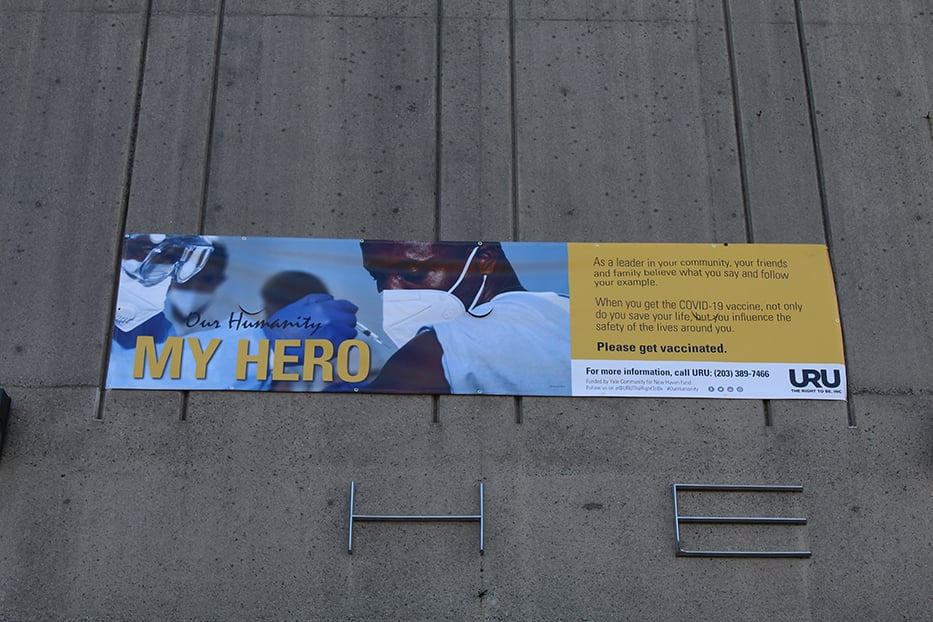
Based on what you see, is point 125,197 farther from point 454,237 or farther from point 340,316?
point 454,237

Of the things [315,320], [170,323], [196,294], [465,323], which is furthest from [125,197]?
[465,323]

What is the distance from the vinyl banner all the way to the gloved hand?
1 centimetres

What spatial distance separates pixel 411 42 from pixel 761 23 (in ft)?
10.1

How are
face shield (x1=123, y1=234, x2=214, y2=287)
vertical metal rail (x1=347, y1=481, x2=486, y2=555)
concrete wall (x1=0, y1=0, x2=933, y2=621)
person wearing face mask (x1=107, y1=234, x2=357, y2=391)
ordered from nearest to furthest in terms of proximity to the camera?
concrete wall (x1=0, y1=0, x2=933, y2=621) → vertical metal rail (x1=347, y1=481, x2=486, y2=555) → person wearing face mask (x1=107, y1=234, x2=357, y2=391) → face shield (x1=123, y1=234, x2=214, y2=287)

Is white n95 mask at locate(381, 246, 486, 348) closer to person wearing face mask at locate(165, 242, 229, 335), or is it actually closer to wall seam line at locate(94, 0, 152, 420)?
person wearing face mask at locate(165, 242, 229, 335)

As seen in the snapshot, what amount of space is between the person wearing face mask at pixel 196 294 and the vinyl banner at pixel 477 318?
0.01m

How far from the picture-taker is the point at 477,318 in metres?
9.12

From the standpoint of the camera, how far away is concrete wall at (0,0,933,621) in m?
8.31

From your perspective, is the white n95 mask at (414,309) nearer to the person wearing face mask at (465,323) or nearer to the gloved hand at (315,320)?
the person wearing face mask at (465,323)

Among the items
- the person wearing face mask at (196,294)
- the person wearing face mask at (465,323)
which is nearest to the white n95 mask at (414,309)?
the person wearing face mask at (465,323)

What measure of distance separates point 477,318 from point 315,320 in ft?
4.13

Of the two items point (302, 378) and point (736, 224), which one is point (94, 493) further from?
point (736, 224)

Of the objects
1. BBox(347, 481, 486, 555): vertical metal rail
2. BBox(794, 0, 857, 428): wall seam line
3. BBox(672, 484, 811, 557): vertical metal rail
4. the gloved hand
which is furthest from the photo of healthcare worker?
BBox(794, 0, 857, 428): wall seam line

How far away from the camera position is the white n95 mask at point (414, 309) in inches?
356
